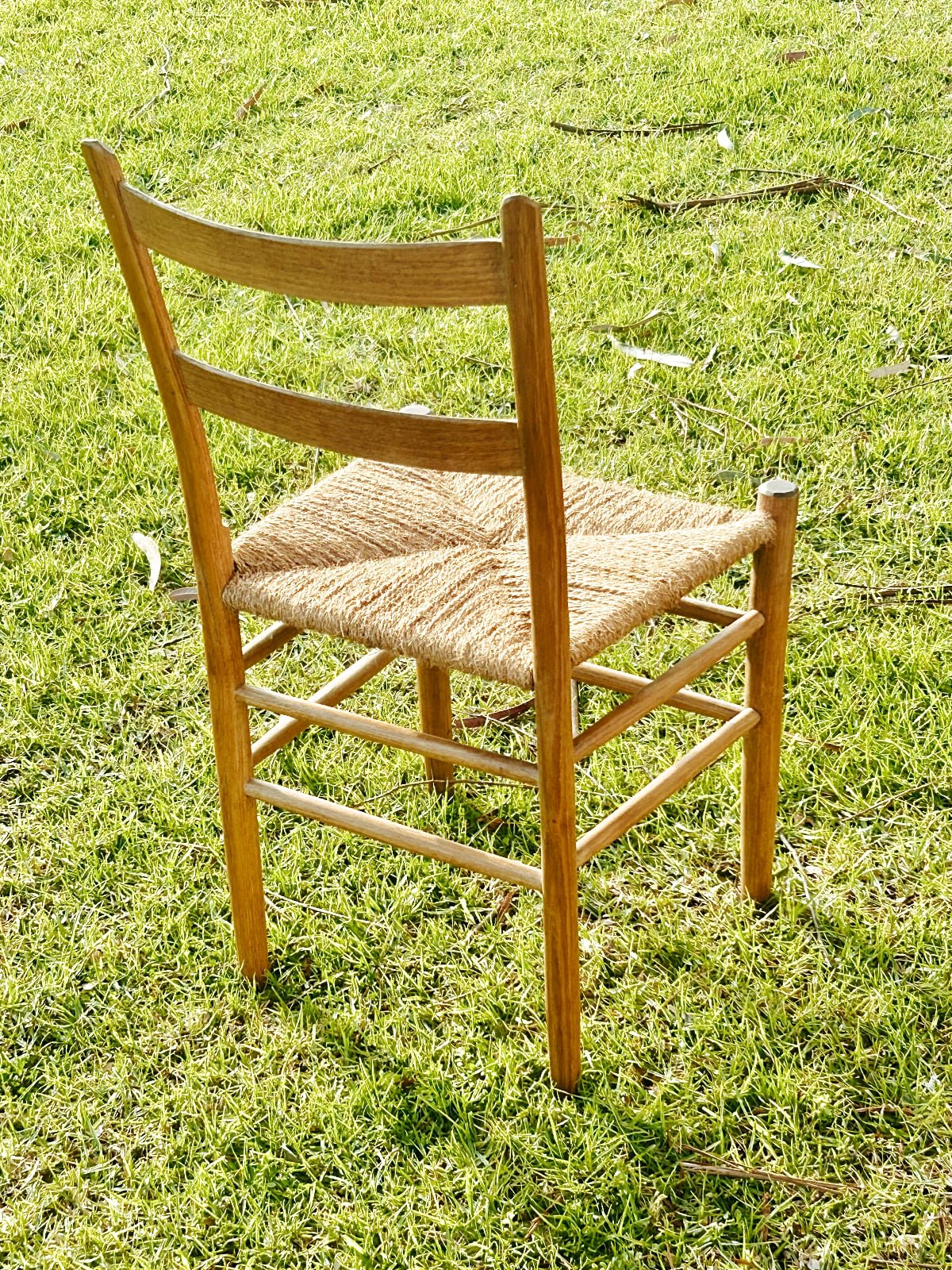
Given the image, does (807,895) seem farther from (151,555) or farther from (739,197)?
(739,197)

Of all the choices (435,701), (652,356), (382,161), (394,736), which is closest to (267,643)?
(394,736)

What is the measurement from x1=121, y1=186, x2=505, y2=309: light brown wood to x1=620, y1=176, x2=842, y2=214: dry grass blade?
9.38ft

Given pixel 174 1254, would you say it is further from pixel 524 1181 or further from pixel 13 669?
pixel 13 669

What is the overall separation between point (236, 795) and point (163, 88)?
4.08 m

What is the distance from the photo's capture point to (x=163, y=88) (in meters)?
5.38

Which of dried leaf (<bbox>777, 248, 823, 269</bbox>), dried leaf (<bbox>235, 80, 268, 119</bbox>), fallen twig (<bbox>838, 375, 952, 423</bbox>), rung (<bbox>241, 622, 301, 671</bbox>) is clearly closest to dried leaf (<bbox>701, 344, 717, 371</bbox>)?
fallen twig (<bbox>838, 375, 952, 423</bbox>)

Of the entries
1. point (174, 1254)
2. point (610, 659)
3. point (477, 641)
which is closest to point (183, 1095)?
point (174, 1254)

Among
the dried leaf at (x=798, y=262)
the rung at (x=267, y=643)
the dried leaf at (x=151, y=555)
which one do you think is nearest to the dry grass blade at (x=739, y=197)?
the dried leaf at (x=798, y=262)

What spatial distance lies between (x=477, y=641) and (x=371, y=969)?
0.68 metres

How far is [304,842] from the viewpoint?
2.42 meters

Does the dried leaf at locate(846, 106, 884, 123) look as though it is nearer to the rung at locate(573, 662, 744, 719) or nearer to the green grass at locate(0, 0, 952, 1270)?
the green grass at locate(0, 0, 952, 1270)

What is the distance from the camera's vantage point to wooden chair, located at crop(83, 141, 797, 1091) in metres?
1.50

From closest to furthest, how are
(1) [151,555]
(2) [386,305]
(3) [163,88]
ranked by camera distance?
1. (2) [386,305]
2. (1) [151,555]
3. (3) [163,88]

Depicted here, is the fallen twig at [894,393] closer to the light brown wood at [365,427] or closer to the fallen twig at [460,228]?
the fallen twig at [460,228]
